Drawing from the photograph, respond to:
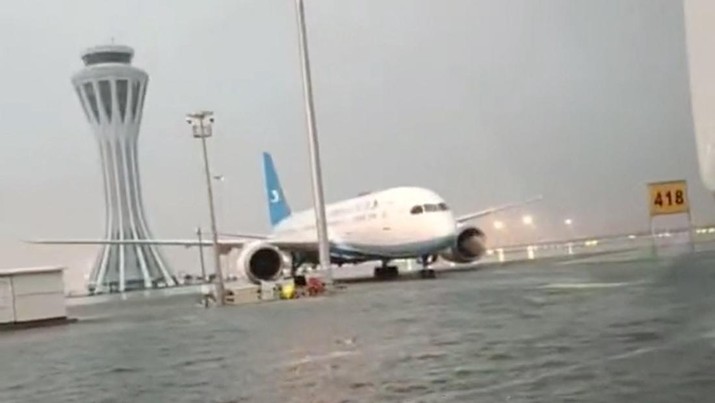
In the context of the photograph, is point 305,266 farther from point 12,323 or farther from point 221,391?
point 221,391

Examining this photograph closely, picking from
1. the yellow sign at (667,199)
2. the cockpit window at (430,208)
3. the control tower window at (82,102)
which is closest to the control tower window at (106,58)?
the control tower window at (82,102)

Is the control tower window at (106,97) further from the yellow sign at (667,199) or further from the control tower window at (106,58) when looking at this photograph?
the yellow sign at (667,199)

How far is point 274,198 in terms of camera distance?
38906 mm

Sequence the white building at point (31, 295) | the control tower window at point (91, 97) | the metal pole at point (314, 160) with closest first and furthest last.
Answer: the white building at point (31, 295), the metal pole at point (314, 160), the control tower window at point (91, 97)

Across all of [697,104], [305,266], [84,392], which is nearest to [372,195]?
[305,266]

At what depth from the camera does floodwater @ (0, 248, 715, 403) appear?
5129mm

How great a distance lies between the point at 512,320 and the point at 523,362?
3652mm

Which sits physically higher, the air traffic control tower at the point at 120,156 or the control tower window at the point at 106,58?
the control tower window at the point at 106,58

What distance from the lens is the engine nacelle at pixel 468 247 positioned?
1162 inches

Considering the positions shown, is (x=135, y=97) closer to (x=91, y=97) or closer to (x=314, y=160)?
(x=91, y=97)

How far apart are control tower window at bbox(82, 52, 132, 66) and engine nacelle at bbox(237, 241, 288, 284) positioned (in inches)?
1428

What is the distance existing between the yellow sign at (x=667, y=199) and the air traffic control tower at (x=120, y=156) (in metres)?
44.5

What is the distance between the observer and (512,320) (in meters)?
9.70

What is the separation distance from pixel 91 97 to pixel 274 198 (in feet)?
84.8
